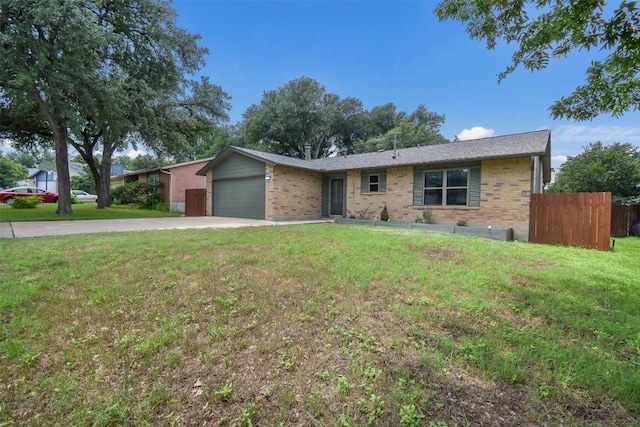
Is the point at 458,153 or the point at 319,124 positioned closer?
the point at 458,153

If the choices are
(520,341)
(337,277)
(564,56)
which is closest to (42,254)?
(337,277)

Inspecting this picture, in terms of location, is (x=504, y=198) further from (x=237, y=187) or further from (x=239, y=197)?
(x=237, y=187)

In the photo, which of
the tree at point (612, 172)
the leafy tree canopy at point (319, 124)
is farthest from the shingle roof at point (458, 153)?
the leafy tree canopy at point (319, 124)

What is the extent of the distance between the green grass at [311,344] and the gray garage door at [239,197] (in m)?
10.2

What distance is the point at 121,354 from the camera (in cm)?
262

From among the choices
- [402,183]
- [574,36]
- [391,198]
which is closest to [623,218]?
[402,183]

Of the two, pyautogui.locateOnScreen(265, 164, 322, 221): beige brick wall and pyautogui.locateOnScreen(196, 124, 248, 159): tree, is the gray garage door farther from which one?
pyautogui.locateOnScreen(196, 124, 248, 159): tree

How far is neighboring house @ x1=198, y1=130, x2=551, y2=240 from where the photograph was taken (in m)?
10.3

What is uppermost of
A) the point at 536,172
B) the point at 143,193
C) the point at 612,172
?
the point at 612,172

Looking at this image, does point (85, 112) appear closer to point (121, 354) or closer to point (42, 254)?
point (42, 254)

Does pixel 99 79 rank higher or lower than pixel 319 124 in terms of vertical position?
lower

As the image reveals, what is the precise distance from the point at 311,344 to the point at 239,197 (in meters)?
14.5

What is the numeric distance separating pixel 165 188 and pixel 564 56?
80.9 ft

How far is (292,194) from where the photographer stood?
50.1 ft
